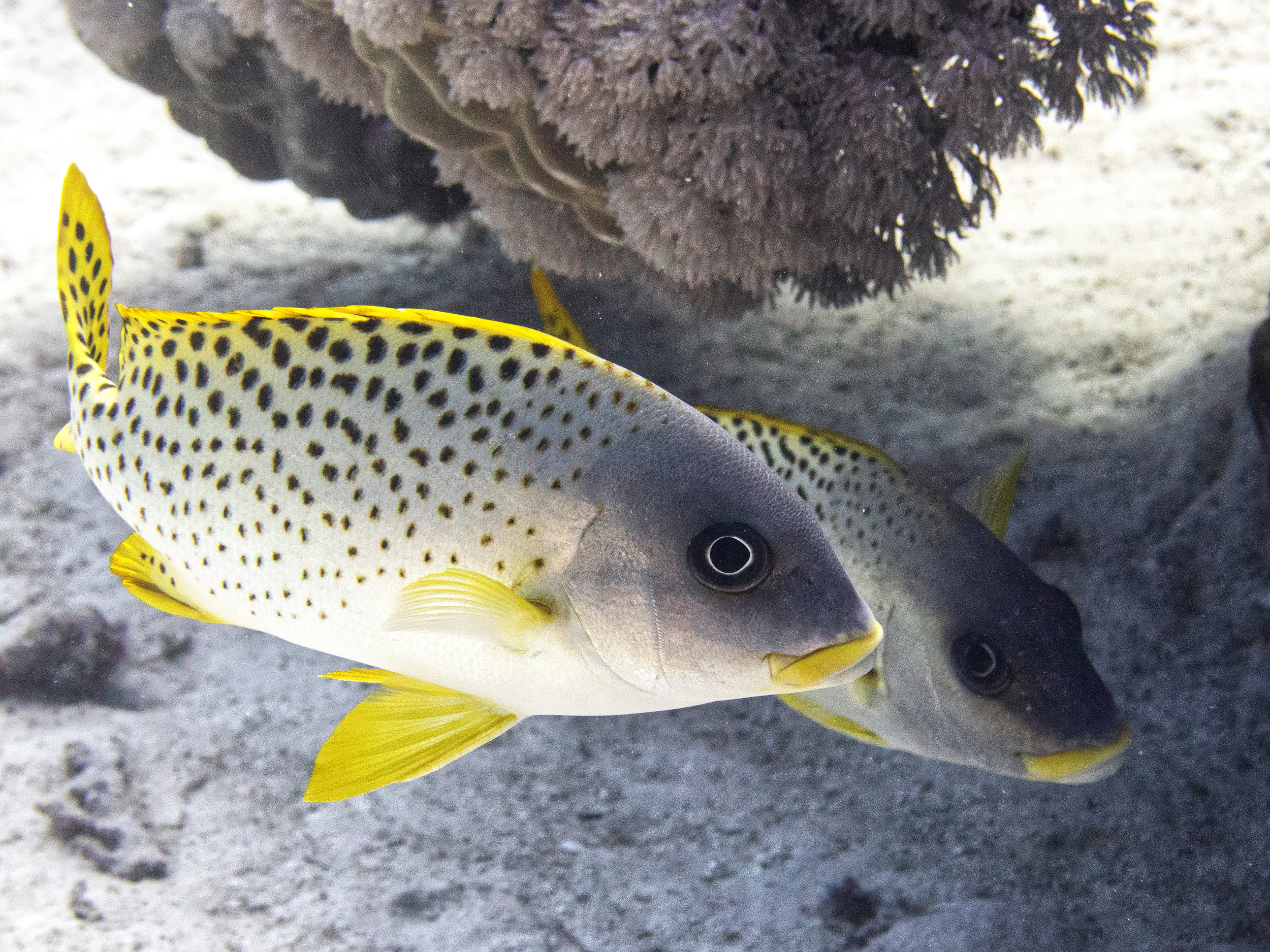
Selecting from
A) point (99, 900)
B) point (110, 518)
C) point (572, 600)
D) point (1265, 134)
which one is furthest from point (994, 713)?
point (1265, 134)

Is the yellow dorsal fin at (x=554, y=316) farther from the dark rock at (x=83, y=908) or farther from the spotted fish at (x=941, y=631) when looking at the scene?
the dark rock at (x=83, y=908)

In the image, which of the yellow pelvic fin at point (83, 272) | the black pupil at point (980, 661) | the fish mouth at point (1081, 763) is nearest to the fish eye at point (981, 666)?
the black pupil at point (980, 661)

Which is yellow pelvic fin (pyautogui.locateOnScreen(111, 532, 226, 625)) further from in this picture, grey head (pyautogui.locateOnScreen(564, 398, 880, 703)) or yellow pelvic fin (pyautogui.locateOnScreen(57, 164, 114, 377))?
grey head (pyautogui.locateOnScreen(564, 398, 880, 703))

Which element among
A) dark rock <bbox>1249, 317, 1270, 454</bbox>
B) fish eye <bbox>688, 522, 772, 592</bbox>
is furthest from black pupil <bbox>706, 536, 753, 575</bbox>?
dark rock <bbox>1249, 317, 1270, 454</bbox>

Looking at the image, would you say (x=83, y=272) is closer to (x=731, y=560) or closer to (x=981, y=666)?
(x=731, y=560)

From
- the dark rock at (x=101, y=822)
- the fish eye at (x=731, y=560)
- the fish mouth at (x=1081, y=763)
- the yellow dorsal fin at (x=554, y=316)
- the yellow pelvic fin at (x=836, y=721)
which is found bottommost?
the dark rock at (x=101, y=822)

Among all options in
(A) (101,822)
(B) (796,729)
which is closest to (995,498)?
(B) (796,729)
